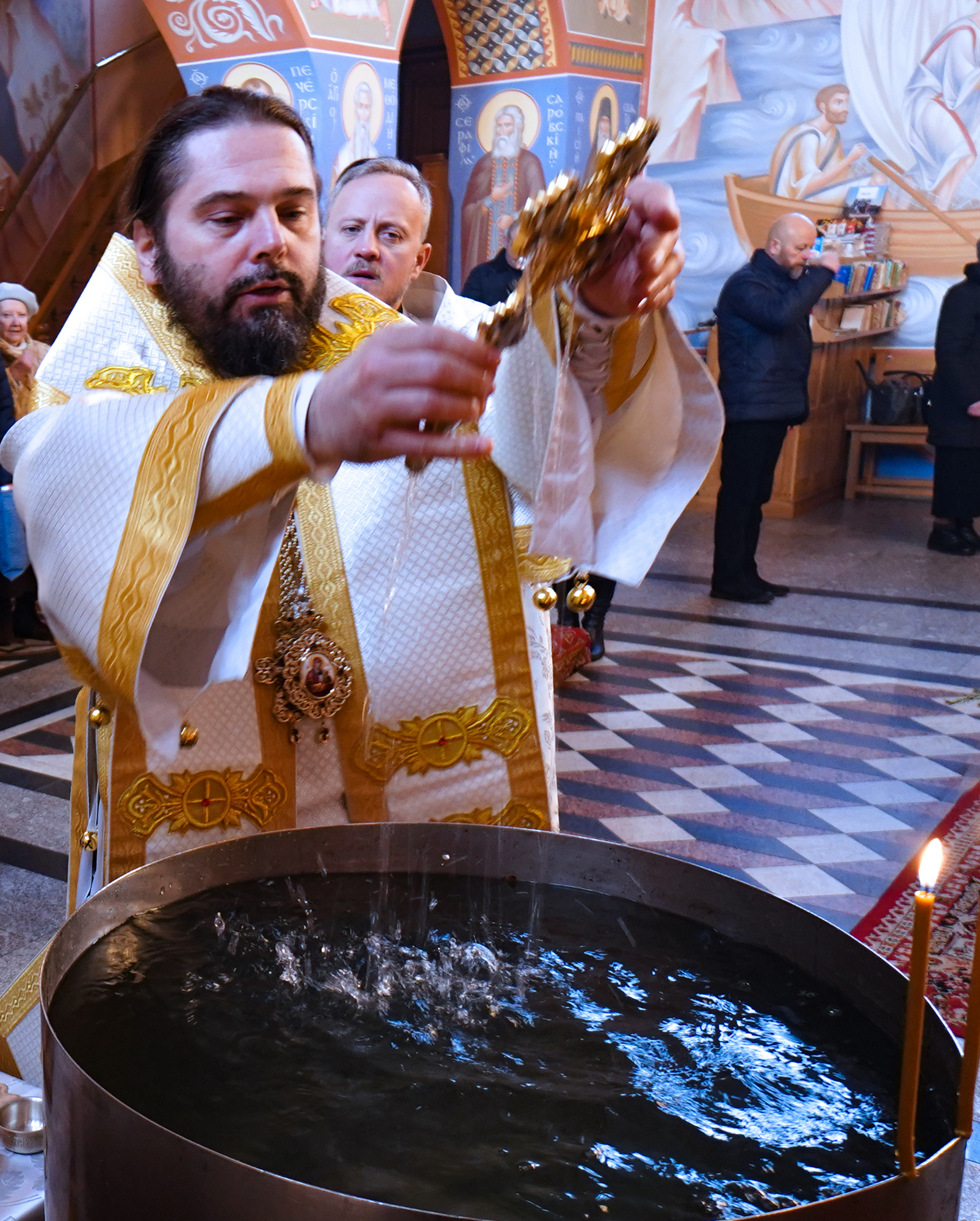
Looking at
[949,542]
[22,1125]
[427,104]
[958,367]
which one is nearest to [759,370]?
[958,367]

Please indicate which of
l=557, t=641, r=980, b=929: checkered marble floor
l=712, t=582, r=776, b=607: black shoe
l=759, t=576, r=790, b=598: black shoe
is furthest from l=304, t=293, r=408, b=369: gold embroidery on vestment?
l=759, t=576, r=790, b=598: black shoe

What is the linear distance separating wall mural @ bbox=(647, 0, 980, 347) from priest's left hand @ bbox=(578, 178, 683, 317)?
9657 mm

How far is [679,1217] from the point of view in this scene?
2.68 feet

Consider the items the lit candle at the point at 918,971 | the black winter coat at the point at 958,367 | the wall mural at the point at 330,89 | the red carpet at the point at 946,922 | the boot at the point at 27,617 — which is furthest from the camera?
the black winter coat at the point at 958,367

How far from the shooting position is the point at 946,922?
9.43 feet

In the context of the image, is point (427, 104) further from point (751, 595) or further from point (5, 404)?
point (5, 404)

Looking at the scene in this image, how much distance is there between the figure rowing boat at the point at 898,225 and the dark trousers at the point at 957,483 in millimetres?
3456

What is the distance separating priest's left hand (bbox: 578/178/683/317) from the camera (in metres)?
1.25

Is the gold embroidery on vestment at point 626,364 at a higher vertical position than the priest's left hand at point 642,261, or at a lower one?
lower

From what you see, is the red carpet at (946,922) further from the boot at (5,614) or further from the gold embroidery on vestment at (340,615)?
the boot at (5,614)

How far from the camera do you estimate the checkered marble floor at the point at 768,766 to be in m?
3.29

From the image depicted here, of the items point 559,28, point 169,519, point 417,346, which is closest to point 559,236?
point 417,346

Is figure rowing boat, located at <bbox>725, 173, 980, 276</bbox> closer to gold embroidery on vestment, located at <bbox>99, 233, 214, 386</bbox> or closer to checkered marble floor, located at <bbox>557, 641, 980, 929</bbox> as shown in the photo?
checkered marble floor, located at <bbox>557, 641, 980, 929</bbox>

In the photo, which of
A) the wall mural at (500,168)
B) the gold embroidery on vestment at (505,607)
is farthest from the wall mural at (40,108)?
the gold embroidery on vestment at (505,607)
